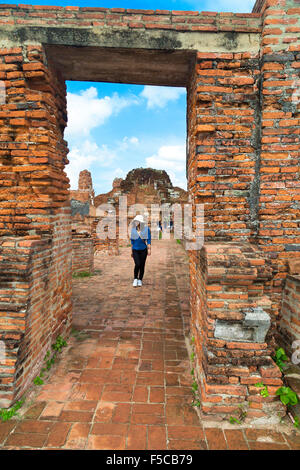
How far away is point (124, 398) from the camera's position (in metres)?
2.67

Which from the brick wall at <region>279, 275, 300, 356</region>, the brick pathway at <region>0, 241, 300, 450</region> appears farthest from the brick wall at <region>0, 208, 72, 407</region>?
the brick wall at <region>279, 275, 300, 356</region>

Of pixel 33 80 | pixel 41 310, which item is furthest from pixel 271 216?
pixel 33 80

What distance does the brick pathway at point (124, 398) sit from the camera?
2.16m

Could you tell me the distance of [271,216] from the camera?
296cm

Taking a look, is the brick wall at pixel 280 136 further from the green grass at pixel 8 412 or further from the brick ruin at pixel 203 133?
the green grass at pixel 8 412

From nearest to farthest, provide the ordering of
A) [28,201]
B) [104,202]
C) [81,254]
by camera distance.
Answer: [28,201], [81,254], [104,202]

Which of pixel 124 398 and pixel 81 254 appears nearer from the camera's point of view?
pixel 124 398

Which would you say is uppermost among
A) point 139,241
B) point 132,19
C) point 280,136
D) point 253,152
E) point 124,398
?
point 132,19

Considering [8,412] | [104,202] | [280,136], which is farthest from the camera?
[104,202]

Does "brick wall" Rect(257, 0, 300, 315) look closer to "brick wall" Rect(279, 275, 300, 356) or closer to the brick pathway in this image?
"brick wall" Rect(279, 275, 300, 356)

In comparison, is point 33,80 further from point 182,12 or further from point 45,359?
point 45,359

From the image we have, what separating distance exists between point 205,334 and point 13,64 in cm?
388

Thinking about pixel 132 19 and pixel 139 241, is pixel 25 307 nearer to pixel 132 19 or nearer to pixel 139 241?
pixel 132 19

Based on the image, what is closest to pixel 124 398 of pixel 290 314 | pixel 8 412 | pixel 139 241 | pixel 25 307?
pixel 8 412
